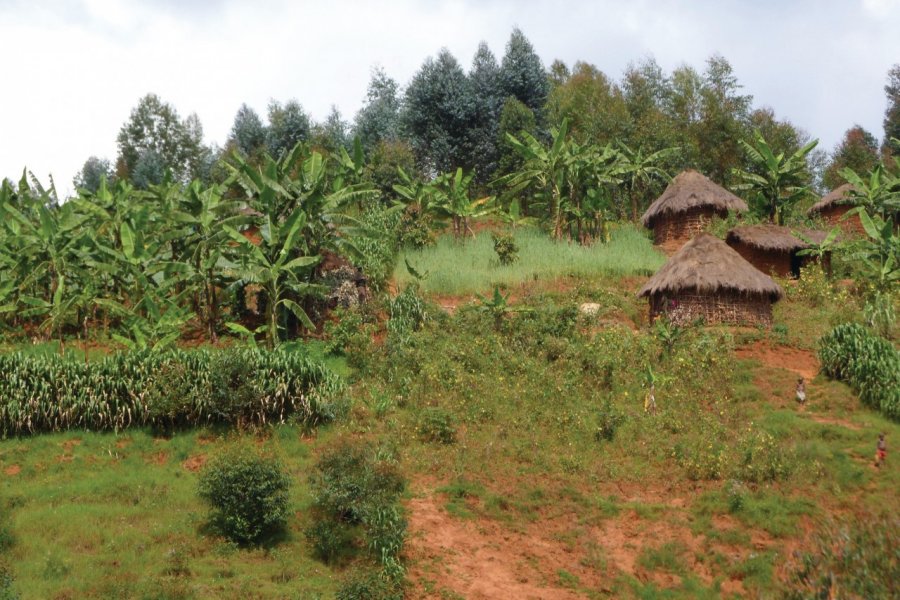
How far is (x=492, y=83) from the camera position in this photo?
42375 mm

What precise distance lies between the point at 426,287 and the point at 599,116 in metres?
16.0

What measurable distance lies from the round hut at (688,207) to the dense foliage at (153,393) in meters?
16.5

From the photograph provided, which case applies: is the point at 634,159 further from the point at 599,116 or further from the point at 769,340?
the point at 769,340

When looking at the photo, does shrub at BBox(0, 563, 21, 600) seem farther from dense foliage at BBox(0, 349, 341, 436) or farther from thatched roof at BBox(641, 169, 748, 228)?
thatched roof at BBox(641, 169, 748, 228)

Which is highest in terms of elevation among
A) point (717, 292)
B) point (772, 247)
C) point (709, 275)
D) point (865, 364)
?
point (772, 247)

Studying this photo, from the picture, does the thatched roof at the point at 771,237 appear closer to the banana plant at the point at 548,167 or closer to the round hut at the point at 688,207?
the round hut at the point at 688,207

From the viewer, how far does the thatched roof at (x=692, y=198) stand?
31125mm

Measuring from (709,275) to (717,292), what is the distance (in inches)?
18.4

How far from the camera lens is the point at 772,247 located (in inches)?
1092

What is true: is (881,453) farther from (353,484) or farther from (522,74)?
(522,74)

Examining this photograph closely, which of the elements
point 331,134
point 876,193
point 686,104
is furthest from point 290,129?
point 876,193

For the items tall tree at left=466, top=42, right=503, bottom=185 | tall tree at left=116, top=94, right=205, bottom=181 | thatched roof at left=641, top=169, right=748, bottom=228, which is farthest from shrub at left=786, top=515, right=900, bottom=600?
tall tree at left=116, top=94, right=205, bottom=181

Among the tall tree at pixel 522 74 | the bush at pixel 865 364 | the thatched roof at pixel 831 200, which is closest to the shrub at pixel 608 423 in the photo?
the bush at pixel 865 364

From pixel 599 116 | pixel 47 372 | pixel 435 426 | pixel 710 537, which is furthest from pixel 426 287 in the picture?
pixel 599 116
